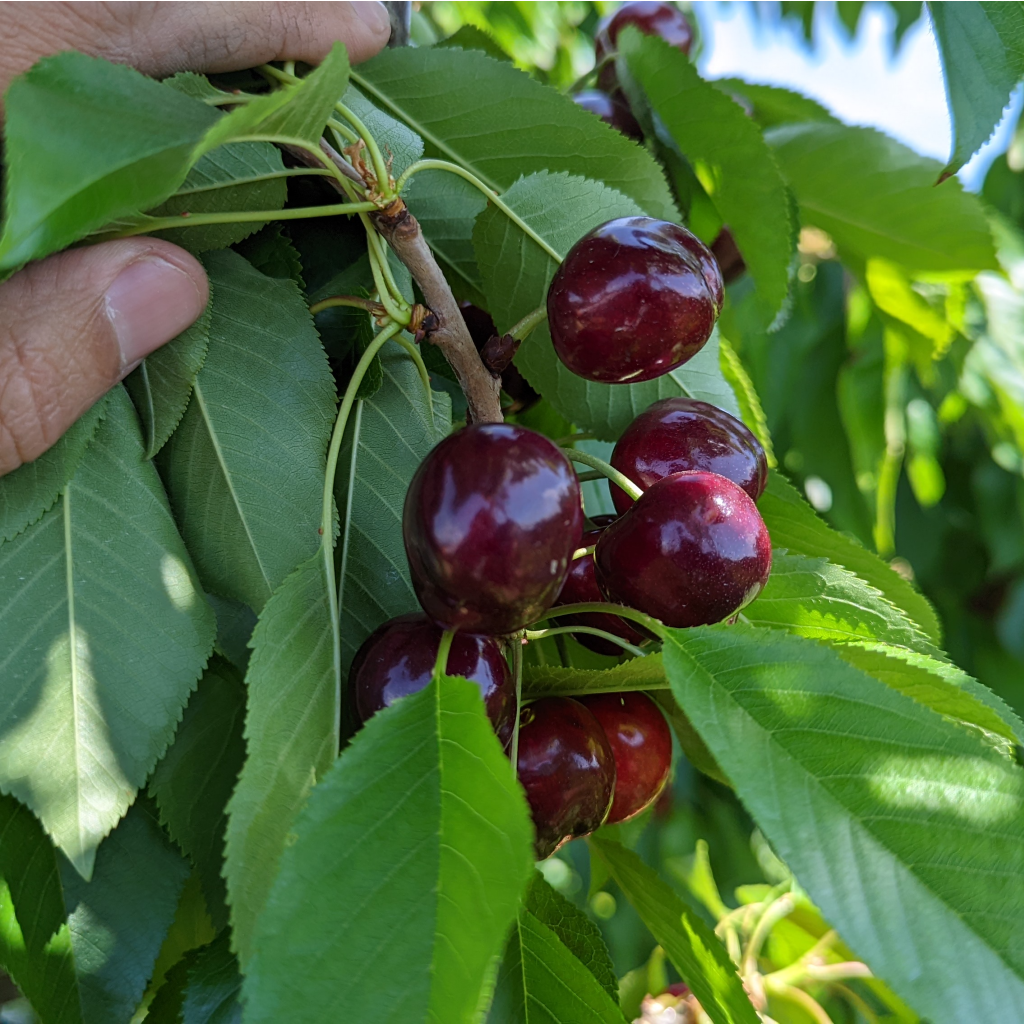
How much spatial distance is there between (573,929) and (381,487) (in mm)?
317

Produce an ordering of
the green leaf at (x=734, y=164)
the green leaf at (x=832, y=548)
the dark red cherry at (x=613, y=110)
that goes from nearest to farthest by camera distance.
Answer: the green leaf at (x=832, y=548)
the green leaf at (x=734, y=164)
the dark red cherry at (x=613, y=110)

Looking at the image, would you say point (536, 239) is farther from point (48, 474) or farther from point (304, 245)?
point (48, 474)

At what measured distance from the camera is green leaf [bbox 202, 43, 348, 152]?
0.43m

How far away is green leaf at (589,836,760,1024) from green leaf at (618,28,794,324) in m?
0.49

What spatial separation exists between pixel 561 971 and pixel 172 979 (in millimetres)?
266

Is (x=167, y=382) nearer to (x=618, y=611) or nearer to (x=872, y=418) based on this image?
(x=618, y=611)

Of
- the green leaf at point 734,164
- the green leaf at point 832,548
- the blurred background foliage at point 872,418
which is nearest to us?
the green leaf at point 832,548

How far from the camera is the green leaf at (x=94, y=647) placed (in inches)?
19.7

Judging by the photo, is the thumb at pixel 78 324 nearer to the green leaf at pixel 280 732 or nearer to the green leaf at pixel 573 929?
the green leaf at pixel 280 732

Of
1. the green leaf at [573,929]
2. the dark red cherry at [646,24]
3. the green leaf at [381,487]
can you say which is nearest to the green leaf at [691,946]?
the green leaf at [573,929]

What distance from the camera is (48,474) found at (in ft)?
1.93

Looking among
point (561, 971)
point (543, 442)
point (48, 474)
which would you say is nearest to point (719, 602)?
point (543, 442)

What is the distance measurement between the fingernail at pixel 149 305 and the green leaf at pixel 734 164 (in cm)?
49

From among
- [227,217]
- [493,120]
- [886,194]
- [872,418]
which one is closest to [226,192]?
[227,217]
